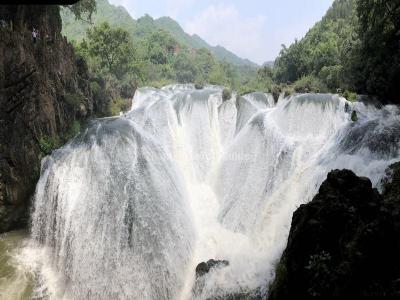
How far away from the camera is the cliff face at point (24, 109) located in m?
12.4

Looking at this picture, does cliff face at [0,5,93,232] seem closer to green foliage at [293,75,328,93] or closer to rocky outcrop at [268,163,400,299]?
rocky outcrop at [268,163,400,299]

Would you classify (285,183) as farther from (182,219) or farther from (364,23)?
(364,23)

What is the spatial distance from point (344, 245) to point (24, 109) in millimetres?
11701

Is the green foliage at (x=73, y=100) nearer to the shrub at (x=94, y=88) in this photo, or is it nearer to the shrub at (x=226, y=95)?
the shrub at (x=94, y=88)

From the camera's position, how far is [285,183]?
42.3ft

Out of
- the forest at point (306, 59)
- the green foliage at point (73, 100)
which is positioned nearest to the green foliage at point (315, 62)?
the forest at point (306, 59)

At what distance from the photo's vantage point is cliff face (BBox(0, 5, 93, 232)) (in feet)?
40.6

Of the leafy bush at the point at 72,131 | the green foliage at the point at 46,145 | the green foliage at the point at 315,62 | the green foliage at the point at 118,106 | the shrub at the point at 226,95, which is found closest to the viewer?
the green foliage at the point at 46,145

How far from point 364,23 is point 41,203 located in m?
16.1

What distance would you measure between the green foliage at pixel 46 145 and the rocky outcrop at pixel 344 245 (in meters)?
10.4

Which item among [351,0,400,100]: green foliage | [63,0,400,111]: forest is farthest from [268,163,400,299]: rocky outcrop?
[63,0,400,111]: forest

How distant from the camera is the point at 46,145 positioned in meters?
13.9

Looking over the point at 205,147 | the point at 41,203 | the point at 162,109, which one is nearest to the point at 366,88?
the point at 205,147

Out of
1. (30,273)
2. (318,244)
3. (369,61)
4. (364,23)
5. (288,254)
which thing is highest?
Result: (364,23)
